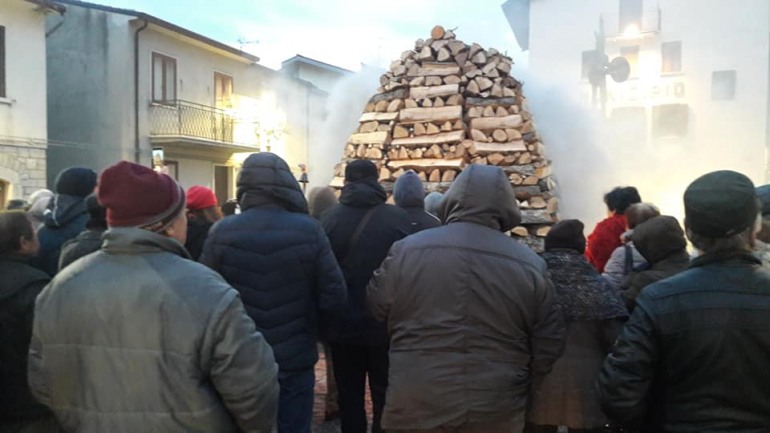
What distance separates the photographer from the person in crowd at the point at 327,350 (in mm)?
5246

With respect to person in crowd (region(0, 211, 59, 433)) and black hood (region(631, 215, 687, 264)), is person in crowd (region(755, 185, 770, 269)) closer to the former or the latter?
black hood (region(631, 215, 687, 264))

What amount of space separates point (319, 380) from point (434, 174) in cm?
429

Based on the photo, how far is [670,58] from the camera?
94.0ft

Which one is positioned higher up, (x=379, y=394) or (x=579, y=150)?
(x=579, y=150)

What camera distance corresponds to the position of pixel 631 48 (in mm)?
29422

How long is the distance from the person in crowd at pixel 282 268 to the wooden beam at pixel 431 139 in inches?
258

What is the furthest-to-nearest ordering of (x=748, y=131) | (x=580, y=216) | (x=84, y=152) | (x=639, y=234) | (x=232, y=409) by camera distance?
(x=748, y=131) → (x=84, y=152) → (x=580, y=216) → (x=639, y=234) → (x=232, y=409)

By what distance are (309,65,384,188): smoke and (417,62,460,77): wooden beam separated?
2433 mm

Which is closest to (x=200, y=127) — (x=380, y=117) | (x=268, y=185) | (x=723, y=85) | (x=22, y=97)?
(x=22, y=97)

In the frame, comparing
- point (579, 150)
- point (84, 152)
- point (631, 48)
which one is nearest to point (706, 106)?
point (631, 48)

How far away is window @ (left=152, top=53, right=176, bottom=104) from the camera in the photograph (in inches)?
777

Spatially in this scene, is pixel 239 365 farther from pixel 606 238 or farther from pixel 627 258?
pixel 606 238

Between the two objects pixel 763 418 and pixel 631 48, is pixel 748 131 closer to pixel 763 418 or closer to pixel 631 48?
pixel 631 48

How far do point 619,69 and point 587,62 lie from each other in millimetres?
1598
